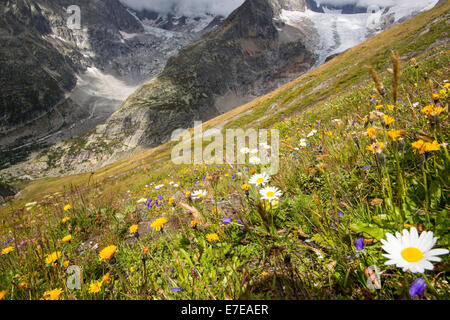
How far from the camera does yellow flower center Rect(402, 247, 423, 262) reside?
1090 millimetres

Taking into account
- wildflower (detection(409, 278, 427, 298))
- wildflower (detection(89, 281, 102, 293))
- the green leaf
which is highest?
the green leaf

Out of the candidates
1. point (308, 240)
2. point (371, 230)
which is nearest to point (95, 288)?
point (308, 240)

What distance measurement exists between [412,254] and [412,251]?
0.02 meters

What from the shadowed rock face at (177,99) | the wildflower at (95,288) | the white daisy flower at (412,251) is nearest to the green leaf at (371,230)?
the white daisy flower at (412,251)

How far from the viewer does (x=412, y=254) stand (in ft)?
3.66

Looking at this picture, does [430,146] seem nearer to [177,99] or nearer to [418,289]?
[418,289]

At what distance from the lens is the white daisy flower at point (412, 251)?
1.03 m

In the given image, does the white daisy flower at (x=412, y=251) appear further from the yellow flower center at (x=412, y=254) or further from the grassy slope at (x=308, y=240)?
the grassy slope at (x=308, y=240)

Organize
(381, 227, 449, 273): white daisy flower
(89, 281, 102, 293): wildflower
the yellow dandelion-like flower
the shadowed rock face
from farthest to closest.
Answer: the shadowed rock face
(89, 281, 102, 293): wildflower
the yellow dandelion-like flower
(381, 227, 449, 273): white daisy flower

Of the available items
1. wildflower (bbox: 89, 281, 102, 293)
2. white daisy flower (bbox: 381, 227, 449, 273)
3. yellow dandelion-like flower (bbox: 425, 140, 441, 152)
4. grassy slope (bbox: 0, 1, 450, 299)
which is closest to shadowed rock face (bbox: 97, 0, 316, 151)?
grassy slope (bbox: 0, 1, 450, 299)

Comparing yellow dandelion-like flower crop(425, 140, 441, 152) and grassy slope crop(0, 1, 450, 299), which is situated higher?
yellow dandelion-like flower crop(425, 140, 441, 152)

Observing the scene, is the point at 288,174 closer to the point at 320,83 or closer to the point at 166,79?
the point at 320,83

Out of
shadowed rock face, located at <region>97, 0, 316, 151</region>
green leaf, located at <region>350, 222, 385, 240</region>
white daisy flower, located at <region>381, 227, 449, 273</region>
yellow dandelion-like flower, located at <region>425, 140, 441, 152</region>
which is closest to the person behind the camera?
white daisy flower, located at <region>381, 227, 449, 273</region>

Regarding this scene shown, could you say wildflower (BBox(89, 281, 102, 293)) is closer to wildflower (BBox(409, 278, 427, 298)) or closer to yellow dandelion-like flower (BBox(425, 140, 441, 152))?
wildflower (BBox(409, 278, 427, 298))
